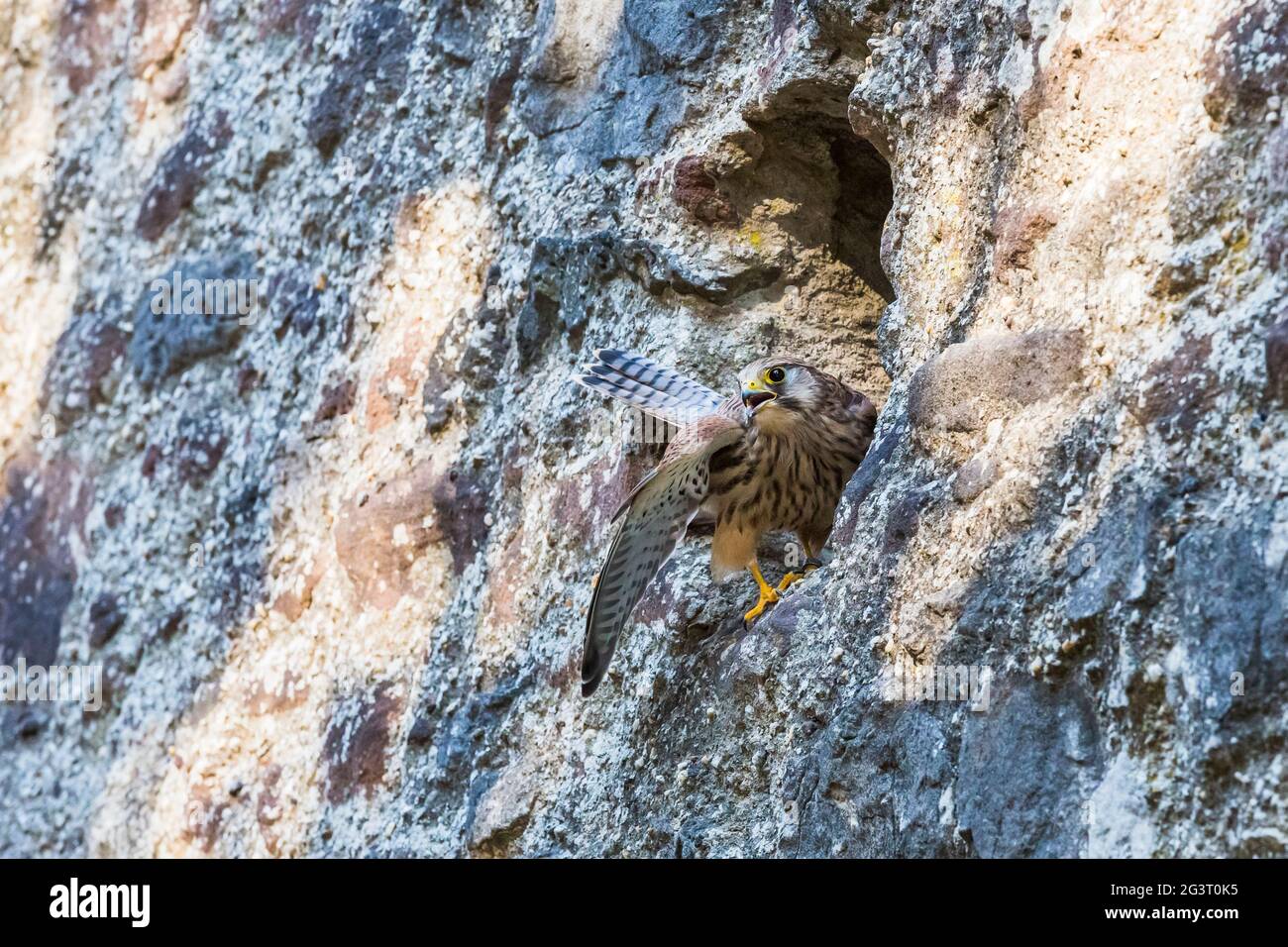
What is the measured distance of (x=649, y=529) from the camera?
3896 millimetres

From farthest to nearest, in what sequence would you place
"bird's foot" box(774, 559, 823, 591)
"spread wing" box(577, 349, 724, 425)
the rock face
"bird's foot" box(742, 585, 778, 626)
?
"spread wing" box(577, 349, 724, 425), "bird's foot" box(774, 559, 823, 591), "bird's foot" box(742, 585, 778, 626), the rock face

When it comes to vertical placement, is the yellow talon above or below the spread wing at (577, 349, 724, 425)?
below

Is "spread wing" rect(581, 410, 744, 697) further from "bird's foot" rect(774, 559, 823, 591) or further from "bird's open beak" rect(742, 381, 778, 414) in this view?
"bird's foot" rect(774, 559, 823, 591)

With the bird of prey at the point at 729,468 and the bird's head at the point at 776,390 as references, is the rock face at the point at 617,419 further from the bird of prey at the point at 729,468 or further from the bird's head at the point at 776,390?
the bird's head at the point at 776,390

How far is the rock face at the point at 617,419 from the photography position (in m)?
2.67

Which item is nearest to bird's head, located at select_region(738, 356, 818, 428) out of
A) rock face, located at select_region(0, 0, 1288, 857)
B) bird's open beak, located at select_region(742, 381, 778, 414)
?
bird's open beak, located at select_region(742, 381, 778, 414)

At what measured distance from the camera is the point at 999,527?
116 inches

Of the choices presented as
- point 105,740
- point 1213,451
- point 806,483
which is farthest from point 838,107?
point 105,740

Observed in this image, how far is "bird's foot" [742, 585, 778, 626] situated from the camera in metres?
3.75

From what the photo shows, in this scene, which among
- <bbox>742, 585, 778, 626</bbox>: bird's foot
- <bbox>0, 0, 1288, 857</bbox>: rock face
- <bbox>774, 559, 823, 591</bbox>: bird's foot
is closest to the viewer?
<bbox>0, 0, 1288, 857</bbox>: rock face

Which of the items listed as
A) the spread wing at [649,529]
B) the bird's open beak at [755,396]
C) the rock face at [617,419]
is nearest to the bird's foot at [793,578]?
the rock face at [617,419]

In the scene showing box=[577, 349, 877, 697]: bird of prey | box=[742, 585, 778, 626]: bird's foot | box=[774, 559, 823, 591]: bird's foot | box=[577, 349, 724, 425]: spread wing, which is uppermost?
box=[577, 349, 724, 425]: spread wing

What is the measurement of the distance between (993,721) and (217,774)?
9.31 feet

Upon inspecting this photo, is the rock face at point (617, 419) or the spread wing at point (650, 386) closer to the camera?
the rock face at point (617, 419)
